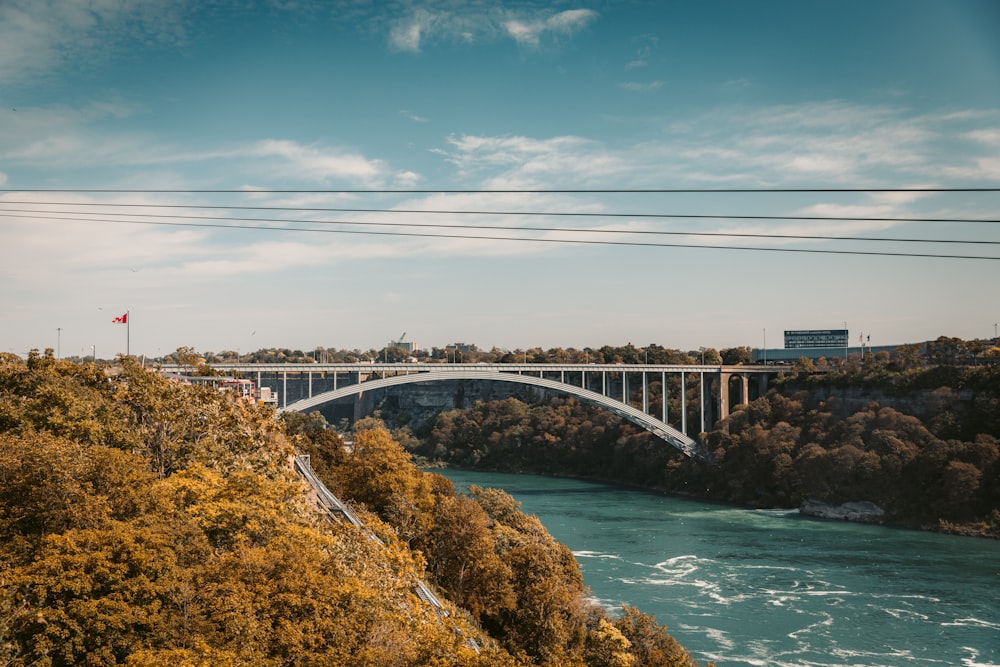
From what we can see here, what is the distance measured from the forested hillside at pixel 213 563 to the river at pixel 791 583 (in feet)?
14.9

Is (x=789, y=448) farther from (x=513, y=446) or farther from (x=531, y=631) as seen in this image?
(x=531, y=631)

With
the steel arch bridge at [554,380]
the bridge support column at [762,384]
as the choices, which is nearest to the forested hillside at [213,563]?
the steel arch bridge at [554,380]

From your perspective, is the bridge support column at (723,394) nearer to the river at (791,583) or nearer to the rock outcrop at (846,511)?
the river at (791,583)

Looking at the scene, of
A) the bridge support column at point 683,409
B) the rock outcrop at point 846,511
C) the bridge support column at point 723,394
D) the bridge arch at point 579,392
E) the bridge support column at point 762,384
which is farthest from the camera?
the bridge support column at point 762,384

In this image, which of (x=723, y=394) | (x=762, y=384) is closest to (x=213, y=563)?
(x=723, y=394)

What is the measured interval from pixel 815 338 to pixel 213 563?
2222 inches

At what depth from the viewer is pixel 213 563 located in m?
8.59

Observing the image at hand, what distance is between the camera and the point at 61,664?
24.7 feet

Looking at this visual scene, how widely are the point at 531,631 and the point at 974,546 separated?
1955 centimetres

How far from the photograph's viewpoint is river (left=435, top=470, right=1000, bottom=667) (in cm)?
1677

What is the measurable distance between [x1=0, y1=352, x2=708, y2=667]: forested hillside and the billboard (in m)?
47.6

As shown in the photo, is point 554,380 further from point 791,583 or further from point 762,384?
point 791,583

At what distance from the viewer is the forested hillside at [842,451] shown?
29.5m

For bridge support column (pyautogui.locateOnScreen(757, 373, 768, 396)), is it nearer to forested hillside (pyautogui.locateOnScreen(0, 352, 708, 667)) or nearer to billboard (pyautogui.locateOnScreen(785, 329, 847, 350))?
billboard (pyautogui.locateOnScreen(785, 329, 847, 350))
